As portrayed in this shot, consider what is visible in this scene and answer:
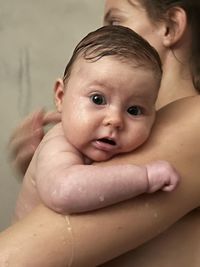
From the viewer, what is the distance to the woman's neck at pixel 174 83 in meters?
1.07

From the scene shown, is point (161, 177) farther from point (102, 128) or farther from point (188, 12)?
point (188, 12)

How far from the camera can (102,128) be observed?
796mm

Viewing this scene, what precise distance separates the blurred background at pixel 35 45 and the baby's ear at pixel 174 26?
1.32 ft

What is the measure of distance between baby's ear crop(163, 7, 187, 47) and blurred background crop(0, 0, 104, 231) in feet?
1.32

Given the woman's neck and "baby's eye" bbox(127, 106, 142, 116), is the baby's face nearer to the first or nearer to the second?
"baby's eye" bbox(127, 106, 142, 116)

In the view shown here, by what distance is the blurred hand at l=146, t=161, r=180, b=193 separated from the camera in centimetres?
77

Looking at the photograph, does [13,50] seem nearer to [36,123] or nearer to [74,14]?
[74,14]

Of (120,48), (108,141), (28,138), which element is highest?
(120,48)

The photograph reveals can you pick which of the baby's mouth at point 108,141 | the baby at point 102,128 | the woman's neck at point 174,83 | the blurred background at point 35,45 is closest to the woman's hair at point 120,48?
the baby at point 102,128

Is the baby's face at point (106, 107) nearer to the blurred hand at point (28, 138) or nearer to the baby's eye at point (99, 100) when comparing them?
the baby's eye at point (99, 100)

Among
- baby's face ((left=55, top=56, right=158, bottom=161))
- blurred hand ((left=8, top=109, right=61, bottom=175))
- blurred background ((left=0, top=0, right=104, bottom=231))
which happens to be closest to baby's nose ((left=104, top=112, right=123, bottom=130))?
baby's face ((left=55, top=56, right=158, bottom=161))

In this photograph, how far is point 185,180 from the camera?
2.76 feet

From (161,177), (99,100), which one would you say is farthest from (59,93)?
(161,177)

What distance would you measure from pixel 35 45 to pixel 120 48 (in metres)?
0.72
